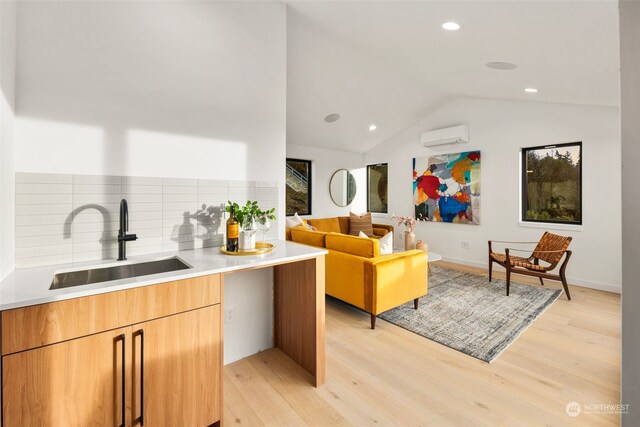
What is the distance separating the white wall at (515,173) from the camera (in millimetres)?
3801

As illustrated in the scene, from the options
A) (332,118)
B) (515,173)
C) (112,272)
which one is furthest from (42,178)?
(515,173)

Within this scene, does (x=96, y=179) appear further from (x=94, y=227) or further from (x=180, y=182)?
(x=180, y=182)

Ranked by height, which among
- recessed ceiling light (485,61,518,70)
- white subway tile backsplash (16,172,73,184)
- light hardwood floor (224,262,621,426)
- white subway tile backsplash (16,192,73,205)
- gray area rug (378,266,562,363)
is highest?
recessed ceiling light (485,61,518,70)

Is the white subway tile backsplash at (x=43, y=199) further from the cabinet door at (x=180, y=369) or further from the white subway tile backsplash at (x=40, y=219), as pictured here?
the cabinet door at (x=180, y=369)

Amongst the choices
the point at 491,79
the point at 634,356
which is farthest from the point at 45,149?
the point at 491,79

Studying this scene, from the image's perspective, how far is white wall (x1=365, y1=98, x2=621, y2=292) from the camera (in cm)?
380

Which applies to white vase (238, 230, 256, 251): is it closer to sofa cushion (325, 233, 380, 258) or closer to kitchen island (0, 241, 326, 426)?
kitchen island (0, 241, 326, 426)

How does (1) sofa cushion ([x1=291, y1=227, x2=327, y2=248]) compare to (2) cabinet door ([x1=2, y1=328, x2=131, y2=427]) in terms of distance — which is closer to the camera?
(2) cabinet door ([x1=2, y1=328, x2=131, y2=427])

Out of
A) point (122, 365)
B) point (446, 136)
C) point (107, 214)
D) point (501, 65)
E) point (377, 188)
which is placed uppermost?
point (501, 65)

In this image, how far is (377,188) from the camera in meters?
6.58

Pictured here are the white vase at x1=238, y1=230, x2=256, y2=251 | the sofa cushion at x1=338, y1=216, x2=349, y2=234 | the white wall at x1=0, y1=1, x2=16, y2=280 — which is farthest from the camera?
the sofa cushion at x1=338, y1=216, x2=349, y2=234

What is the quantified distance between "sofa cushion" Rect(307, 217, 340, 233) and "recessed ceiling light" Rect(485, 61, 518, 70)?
3.26m

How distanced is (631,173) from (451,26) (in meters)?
2.52

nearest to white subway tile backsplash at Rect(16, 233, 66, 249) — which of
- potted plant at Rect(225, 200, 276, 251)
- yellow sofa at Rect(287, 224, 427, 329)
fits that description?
potted plant at Rect(225, 200, 276, 251)
